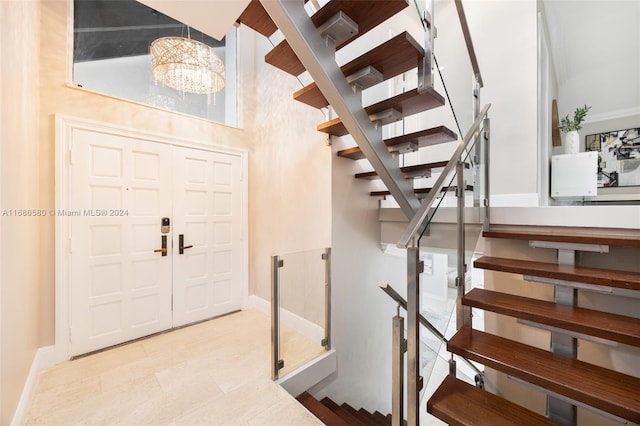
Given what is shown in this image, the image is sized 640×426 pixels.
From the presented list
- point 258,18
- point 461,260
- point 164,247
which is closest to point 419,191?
point 461,260

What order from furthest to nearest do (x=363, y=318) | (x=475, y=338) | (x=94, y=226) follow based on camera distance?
(x=363, y=318)
(x=94, y=226)
(x=475, y=338)

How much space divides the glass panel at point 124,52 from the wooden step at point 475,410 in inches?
142

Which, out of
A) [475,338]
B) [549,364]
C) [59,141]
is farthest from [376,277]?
[59,141]

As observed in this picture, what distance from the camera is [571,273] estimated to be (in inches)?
57.9

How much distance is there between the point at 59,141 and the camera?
7.72 feet

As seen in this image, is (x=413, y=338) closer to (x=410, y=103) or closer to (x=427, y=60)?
(x=410, y=103)

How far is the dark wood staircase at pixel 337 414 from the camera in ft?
6.39

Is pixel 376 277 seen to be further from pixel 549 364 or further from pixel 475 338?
pixel 549 364

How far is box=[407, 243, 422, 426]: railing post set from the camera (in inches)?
48.6

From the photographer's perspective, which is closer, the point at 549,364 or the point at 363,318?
the point at 549,364

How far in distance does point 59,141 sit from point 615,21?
6.90 metres

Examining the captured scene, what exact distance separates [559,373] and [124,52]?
445 cm

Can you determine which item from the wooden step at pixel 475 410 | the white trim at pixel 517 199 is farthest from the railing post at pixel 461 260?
the white trim at pixel 517 199

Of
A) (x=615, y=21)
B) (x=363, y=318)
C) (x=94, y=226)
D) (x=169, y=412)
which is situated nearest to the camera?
(x=169, y=412)
